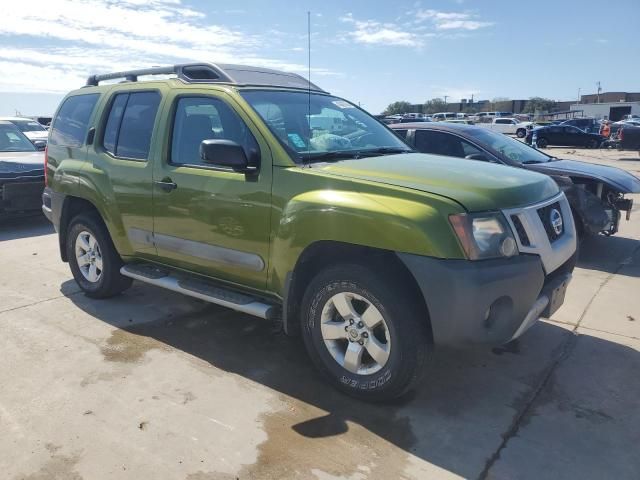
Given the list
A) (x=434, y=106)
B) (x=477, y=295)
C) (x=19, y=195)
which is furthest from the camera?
(x=434, y=106)

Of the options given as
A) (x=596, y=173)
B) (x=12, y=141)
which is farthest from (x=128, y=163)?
(x=12, y=141)

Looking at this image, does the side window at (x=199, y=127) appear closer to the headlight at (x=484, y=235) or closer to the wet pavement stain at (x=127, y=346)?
the wet pavement stain at (x=127, y=346)

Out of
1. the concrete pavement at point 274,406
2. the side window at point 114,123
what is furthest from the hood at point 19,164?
the side window at point 114,123

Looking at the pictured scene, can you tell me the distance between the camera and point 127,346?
4.21 m

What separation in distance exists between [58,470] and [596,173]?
6.66 meters

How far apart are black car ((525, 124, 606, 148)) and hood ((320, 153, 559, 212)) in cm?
2768

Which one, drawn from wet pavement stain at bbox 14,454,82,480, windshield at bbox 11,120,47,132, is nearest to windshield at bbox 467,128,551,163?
wet pavement stain at bbox 14,454,82,480

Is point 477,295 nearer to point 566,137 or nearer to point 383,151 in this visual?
point 383,151

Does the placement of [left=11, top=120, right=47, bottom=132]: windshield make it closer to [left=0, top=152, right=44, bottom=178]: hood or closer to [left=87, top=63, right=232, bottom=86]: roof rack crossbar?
[left=0, top=152, right=44, bottom=178]: hood

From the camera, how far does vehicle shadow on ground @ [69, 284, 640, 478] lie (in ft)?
9.46

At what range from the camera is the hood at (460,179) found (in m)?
3.06

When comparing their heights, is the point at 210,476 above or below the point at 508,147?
below

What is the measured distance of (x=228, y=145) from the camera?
351 centimetres

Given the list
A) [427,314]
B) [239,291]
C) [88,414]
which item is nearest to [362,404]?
[427,314]
